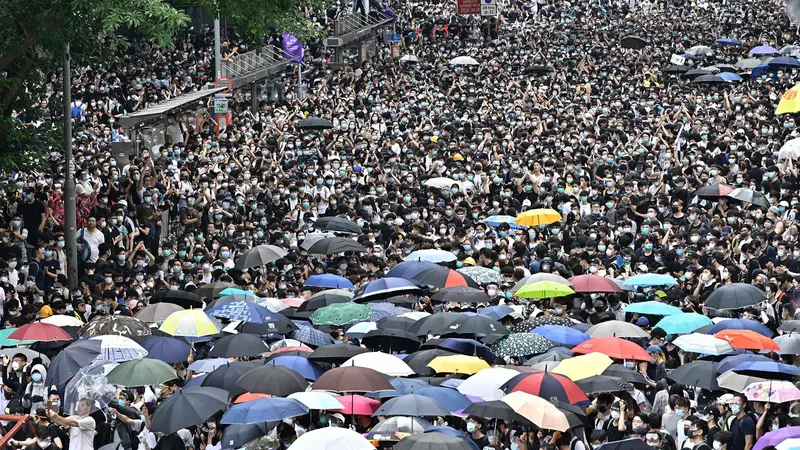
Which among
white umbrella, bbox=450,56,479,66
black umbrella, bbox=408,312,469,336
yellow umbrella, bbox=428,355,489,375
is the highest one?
white umbrella, bbox=450,56,479,66

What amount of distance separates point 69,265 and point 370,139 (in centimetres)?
980

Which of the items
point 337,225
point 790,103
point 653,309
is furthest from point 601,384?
point 790,103

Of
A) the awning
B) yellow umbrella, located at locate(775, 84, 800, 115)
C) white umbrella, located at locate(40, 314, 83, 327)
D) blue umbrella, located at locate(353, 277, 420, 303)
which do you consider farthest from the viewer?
the awning

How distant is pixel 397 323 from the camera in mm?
15891

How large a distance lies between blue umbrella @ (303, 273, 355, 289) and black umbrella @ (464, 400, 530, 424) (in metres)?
6.54

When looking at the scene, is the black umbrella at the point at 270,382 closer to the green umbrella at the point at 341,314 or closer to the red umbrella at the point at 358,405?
the red umbrella at the point at 358,405

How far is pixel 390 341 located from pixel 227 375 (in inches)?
93.7

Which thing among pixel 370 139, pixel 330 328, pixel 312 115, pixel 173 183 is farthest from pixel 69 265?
pixel 312 115

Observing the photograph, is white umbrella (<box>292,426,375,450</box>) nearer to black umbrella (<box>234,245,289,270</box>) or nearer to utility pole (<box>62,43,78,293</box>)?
black umbrella (<box>234,245,289,270</box>)

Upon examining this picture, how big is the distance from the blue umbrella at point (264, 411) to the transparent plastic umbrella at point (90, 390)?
1831mm

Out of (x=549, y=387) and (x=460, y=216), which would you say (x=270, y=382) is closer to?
(x=549, y=387)

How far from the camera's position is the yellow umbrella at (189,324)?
52.7 feet

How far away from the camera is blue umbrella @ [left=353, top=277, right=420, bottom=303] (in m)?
17.7

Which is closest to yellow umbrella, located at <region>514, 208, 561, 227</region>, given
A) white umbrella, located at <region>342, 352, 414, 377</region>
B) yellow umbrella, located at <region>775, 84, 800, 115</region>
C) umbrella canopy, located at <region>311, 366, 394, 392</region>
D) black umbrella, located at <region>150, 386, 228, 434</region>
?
yellow umbrella, located at <region>775, 84, 800, 115</region>
